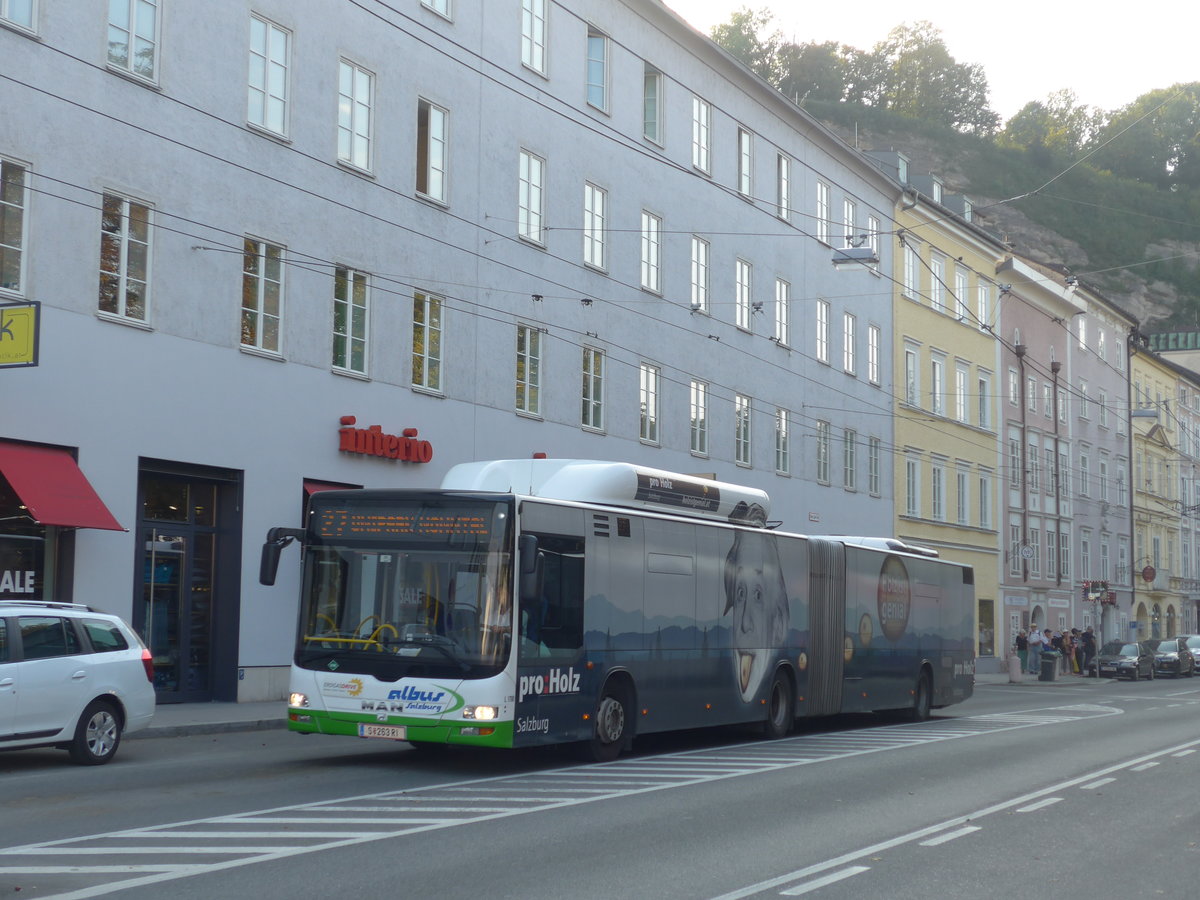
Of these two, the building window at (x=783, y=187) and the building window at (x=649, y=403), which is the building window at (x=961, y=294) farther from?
the building window at (x=649, y=403)

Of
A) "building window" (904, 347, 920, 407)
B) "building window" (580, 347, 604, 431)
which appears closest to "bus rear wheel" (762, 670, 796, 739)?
"building window" (580, 347, 604, 431)

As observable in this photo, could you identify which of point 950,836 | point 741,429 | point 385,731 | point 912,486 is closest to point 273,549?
point 385,731

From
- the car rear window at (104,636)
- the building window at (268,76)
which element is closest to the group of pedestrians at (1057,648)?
the building window at (268,76)

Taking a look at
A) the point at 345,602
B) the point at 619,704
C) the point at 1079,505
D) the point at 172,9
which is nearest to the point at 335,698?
the point at 345,602

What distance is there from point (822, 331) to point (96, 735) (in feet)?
106

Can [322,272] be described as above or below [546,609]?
above

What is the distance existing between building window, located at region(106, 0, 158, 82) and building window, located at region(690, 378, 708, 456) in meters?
17.8

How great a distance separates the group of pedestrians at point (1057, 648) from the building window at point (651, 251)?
2300 centimetres

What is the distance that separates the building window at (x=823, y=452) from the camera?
146 feet

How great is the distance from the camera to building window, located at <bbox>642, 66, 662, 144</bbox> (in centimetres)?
3609

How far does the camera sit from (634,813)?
12.0 metres

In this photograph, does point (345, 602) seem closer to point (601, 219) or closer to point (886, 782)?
point (886, 782)

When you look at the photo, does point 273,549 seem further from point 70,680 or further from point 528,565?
point 528,565

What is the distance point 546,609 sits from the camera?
49.3 feet
